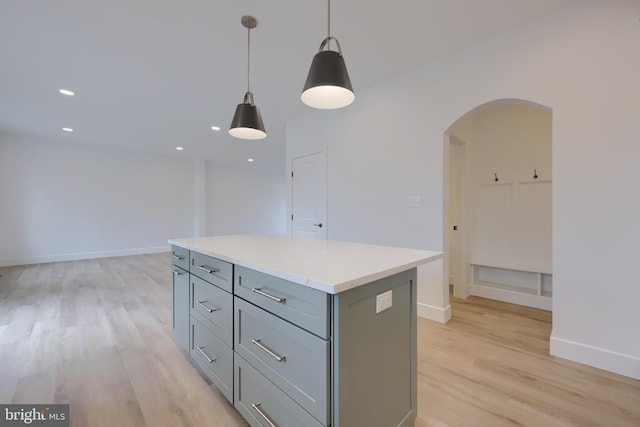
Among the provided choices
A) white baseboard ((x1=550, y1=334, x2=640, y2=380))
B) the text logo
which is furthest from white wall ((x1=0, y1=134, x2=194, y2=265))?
white baseboard ((x1=550, y1=334, x2=640, y2=380))

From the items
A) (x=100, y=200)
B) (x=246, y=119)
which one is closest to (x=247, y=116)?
(x=246, y=119)

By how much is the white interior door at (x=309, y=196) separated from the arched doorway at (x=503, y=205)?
1.71 meters

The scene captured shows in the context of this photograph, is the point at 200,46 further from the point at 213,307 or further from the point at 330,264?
the point at 330,264

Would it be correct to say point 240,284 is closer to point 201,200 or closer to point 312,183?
point 312,183

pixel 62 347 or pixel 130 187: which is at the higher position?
pixel 130 187

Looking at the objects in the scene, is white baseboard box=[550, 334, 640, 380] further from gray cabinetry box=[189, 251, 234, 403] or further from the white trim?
gray cabinetry box=[189, 251, 234, 403]

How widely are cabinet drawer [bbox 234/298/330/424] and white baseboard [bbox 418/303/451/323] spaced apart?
213cm

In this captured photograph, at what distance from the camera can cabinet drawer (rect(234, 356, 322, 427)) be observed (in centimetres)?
108

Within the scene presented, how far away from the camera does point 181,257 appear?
2.09 m

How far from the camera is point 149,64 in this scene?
277 cm

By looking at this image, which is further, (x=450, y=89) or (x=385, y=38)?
(x=450, y=89)

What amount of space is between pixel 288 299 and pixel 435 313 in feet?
7.39

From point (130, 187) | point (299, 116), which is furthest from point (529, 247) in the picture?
point (130, 187)

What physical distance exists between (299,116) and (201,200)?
15.5 ft
